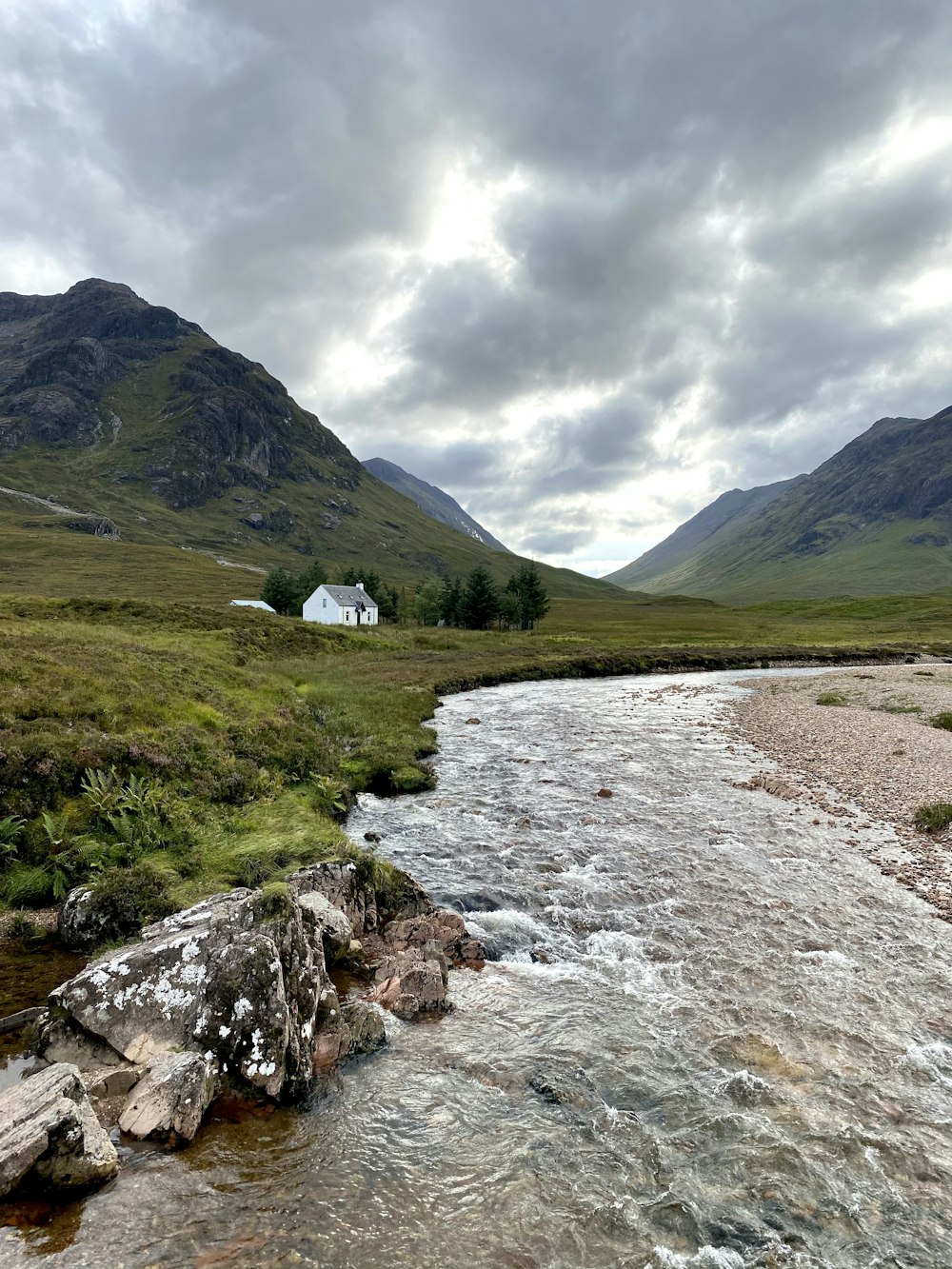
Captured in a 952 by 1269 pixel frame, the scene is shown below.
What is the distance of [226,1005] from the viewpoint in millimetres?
8891

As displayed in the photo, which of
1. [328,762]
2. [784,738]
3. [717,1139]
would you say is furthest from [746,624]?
[717,1139]

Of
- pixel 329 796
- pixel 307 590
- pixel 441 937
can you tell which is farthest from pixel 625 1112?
pixel 307 590

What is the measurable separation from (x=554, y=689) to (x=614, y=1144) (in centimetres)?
5008

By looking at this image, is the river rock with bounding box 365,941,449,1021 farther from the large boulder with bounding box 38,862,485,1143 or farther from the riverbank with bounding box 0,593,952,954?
the riverbank with bounding box 0,593,952,954

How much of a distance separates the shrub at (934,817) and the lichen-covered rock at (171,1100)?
22.0 metres

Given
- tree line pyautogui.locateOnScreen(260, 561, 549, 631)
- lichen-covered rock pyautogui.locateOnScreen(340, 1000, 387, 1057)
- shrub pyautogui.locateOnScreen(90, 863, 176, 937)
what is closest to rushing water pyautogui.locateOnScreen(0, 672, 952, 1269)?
lichen-covered rock pyautogui.locateOnScreen(340, 1000, 387, 1057)

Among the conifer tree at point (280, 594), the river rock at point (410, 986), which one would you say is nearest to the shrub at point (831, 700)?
the river rock at point (410, 986)

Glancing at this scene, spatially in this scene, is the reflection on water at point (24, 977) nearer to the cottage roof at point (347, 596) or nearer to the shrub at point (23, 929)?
the shrub at point (23, 929)

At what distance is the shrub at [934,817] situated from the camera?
19.7m

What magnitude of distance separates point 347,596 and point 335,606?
5.24 metres

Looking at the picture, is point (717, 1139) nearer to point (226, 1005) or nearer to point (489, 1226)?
point (489, 1226)

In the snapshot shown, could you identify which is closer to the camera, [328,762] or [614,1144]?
[614,1144]

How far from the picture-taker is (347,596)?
4830 inches

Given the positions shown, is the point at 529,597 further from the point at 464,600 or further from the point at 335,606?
the point at 335,606
